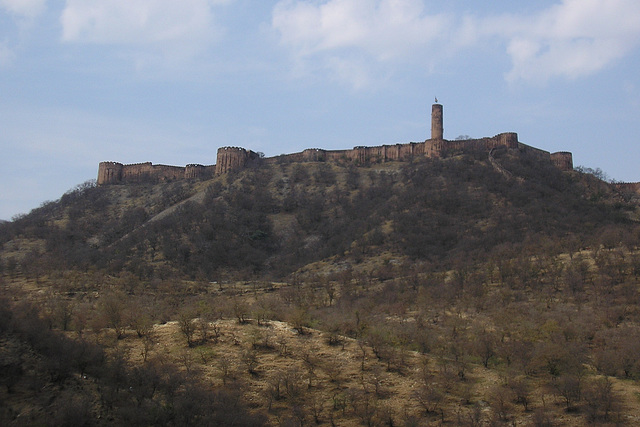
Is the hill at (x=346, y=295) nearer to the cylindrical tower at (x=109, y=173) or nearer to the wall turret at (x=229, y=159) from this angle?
the wall turret at (x=229, y=159)

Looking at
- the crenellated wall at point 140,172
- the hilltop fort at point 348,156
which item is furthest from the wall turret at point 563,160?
the crenellated wall at point 140,172

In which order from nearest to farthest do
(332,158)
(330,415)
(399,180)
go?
(330,415) < (399,180) < (332,158)

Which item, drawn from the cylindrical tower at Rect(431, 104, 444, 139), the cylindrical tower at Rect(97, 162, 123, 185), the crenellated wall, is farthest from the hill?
the cylindrical tower at Rect(97, 162, 123, 185)

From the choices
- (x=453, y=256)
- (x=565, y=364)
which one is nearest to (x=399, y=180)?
(x=453, y=256)

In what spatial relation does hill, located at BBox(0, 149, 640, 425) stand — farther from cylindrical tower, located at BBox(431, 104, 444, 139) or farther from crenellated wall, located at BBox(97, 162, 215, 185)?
crenellated wall, located at BBox(97, 162, 215, 185)

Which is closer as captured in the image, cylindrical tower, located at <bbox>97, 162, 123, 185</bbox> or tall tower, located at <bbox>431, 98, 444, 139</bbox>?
tall tower, located at <bbox>431, 98, 444, 139</bbox>

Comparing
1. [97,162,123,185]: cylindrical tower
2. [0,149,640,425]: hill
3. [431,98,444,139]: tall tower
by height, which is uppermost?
[431,98,444,139]: tall tower

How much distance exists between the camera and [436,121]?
78.4 meters

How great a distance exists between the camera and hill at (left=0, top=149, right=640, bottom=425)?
18.9 metres

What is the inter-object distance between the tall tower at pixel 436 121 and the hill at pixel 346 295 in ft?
15.3

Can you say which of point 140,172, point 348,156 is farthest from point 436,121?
point 140,172

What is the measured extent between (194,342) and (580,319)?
61.4 feet

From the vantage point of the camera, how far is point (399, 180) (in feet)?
238

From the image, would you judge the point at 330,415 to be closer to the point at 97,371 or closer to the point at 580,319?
the point at 97,371
